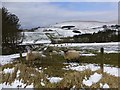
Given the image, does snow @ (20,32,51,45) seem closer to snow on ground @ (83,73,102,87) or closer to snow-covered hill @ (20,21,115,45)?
snow-covered hill @ (20,21,115,45)

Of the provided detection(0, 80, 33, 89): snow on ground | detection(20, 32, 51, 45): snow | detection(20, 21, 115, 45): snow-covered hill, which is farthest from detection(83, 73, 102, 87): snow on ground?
detection(20, 21, 115, 45): snow-covered hill

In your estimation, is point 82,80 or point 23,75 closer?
point 82,80

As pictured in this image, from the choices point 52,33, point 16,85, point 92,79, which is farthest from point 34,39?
point 92,79

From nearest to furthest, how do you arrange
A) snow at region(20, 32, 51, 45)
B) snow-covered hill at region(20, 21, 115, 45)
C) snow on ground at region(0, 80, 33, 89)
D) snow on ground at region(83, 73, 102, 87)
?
snow on ground at region(83, 73, 102, 87) → snow on ground at region(0, 80, 33, 89) → snow at region(20, 32, 51, 45) → snow-covered hill at region(20, 21, 115, 45)

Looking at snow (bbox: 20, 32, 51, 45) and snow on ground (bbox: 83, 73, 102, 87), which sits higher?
snow on ground (bbox: 83, 73, 102, 87)

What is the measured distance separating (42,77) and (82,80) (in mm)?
1942

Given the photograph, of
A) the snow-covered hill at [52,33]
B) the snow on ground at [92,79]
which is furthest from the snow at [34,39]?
the snow on ground at [92,79]

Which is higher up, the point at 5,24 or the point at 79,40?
the point at 5,24

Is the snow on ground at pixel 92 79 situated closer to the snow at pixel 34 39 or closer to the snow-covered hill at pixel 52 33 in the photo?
the snow at pixel 34 39

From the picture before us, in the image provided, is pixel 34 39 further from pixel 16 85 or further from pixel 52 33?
pixel 16 85

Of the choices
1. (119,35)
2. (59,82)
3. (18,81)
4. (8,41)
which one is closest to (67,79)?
(59,82)

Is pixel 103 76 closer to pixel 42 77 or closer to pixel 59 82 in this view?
pixel 59 82

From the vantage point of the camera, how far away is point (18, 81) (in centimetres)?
1366

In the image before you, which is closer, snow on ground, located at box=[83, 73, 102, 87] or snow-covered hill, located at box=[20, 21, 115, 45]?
snow on ground, located at box=[83, 73, 102, 87]
